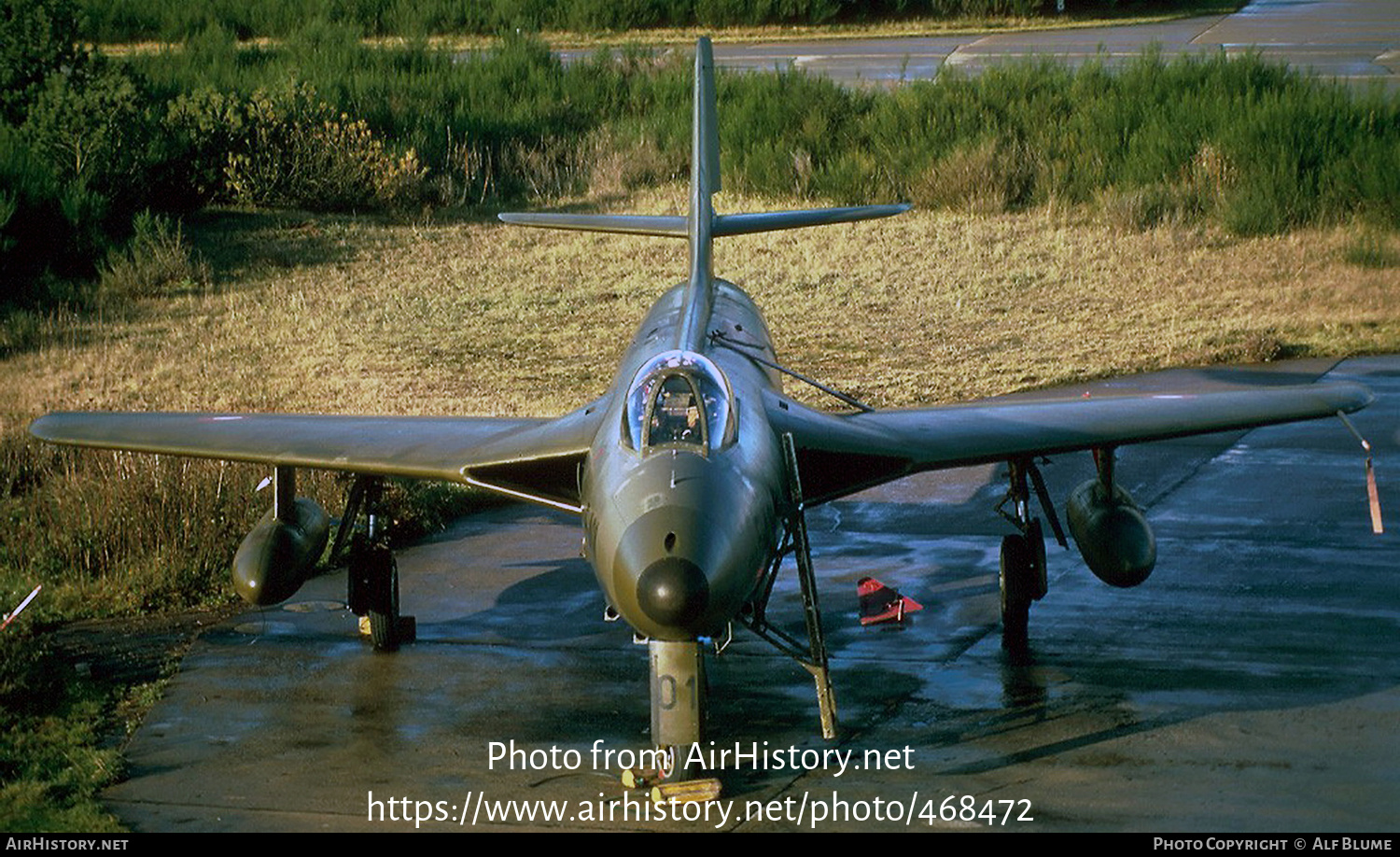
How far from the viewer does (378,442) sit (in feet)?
40.1

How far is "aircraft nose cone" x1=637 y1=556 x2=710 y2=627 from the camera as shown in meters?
8.57

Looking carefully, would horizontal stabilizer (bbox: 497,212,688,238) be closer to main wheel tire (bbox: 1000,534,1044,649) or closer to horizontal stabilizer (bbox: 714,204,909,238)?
horizontal stabilizer (bbox: 714,204,909,238)

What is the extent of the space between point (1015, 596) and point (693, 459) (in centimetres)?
333

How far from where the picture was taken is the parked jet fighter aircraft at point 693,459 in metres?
9.07

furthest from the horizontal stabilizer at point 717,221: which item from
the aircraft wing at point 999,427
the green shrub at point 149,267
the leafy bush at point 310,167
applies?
the leafy bush at point 310,167

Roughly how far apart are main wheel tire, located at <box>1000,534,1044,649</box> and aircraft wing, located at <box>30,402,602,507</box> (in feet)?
9.61

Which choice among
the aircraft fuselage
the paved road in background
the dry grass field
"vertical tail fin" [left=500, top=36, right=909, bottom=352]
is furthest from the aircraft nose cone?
the paved road in background

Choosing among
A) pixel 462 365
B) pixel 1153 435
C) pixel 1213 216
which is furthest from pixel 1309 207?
pixel 1153 435

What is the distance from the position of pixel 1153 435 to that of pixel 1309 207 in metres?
15.8

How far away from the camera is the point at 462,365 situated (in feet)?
71.4

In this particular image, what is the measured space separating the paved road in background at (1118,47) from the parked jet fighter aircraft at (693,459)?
22487mm

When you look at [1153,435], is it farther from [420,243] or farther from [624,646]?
[420,243]

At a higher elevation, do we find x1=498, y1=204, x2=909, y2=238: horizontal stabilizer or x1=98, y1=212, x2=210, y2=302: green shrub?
x1=498, y1=204, x2=909, y2=238: horizontal stabilizer
